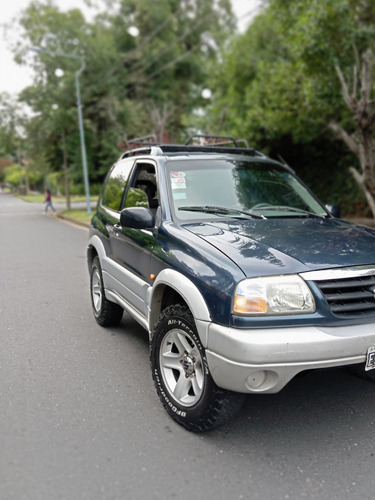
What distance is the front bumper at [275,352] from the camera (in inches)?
103

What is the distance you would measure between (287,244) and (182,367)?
1.06 m

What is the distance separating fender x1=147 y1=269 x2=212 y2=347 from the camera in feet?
9.39

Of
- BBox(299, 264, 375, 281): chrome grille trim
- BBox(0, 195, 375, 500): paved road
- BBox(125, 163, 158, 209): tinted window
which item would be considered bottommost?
BBox(0, 195, 375, 500): paved road

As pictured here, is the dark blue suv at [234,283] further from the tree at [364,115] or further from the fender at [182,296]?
the tree at [364,115]

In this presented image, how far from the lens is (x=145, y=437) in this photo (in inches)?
118

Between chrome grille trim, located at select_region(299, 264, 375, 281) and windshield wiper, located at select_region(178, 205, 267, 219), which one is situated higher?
windshield wiper, located at select_region(178, 205, 267, 219)

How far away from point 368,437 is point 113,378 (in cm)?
197

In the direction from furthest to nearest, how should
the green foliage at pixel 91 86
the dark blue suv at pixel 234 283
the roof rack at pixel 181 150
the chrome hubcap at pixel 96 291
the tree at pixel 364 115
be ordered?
the green foliage at pixel 91 86 → the tree at pixel 364 115 → the chrome hubcap at pixel 96 291 → the roof rack at pixel 181 150 → the dark blue suv at pixel 234 283

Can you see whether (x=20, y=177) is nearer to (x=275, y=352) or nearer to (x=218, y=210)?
(x=218, y=210)

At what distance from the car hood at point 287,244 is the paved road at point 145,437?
1.09 meters

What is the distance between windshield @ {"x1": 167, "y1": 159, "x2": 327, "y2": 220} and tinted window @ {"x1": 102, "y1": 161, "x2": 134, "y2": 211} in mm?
942

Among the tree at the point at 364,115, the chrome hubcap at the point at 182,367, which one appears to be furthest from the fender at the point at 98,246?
the tree at the point at 364,115

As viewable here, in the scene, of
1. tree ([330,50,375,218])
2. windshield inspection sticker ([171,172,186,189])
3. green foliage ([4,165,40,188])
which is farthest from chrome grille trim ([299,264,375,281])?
green foliage ([4,165,40,188])

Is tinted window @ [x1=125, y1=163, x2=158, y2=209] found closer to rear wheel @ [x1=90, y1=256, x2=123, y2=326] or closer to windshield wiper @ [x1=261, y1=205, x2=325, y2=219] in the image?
windshield wiper @ [x1=261, y1=205, x2=325, y2=219]
